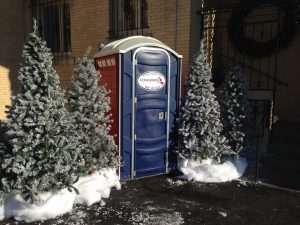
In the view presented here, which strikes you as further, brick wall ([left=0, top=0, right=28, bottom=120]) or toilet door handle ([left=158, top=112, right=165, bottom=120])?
brick wall ([left=0, top=0, right=28, bottom=120])

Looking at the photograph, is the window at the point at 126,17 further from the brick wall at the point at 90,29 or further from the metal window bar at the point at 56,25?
the metal window bar at the point at 56,25

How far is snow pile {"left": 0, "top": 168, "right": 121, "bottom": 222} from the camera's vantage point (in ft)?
12.3

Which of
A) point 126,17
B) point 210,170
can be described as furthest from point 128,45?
point 126,17

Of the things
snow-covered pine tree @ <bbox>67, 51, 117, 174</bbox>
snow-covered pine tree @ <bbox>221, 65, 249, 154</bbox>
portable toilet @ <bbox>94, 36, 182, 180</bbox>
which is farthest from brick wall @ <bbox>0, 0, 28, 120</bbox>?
snow-covered pine tree @ <bbox>221, 65, 249, 154</bbox>

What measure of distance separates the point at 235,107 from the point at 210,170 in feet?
4.11

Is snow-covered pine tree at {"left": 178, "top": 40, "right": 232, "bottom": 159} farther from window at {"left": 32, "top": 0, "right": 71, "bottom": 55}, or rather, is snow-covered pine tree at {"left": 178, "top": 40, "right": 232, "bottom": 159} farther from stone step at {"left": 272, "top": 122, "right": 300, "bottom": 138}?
window at {"left": 32, "top": 0, "right": 71, "bottom": 55}

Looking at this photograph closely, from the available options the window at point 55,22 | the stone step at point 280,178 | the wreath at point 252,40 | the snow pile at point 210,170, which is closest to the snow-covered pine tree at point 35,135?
the snow pile at point 210,170

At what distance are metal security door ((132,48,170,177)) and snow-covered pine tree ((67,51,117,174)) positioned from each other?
1.73ft

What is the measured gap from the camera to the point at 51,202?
12.6 feet

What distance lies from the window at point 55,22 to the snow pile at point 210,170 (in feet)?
16.5

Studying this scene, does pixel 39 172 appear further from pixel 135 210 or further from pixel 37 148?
pixel 135 210

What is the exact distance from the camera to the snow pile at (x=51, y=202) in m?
3.76

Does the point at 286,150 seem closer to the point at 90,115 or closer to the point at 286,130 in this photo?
the point at 286,130

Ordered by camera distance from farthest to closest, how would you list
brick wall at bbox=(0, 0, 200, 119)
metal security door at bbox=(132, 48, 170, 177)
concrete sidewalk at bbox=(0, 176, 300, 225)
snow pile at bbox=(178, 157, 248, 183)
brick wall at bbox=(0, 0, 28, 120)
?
brick wall at bbox=(0, 0, 28, 120)
brick wall at bbox=(0, 0, 200, 119)
snow pile at bbox=(178, 157, 248, 183)
metal security door at bbox=(132, 48, 170, 177)
concrete sidewalk at bbox=(0, 176, 300, 225)
